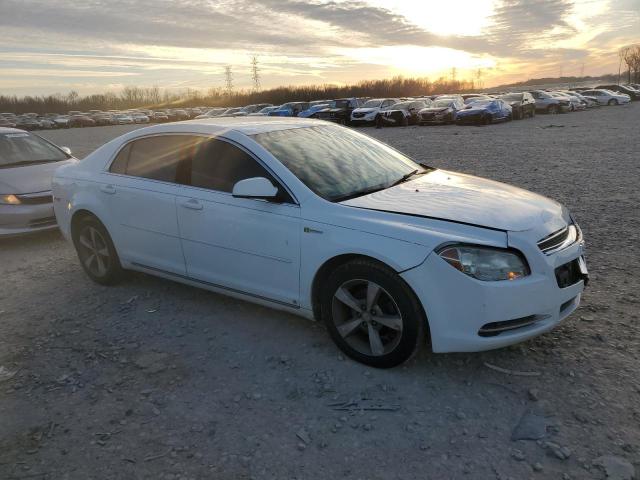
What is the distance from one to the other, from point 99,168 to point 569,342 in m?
4.25

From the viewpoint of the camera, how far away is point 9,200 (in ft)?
21.6

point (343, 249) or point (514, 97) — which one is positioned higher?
point (343, 249)

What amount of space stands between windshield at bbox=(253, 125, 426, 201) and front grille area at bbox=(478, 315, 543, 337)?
1258mm

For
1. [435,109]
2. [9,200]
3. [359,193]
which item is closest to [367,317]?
[359,193]

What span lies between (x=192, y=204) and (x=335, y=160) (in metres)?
1.16

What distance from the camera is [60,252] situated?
21.0 feet

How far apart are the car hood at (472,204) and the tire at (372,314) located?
46 centimetres

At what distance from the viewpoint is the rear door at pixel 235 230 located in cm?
361

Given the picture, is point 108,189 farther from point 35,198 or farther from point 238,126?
point 35,198

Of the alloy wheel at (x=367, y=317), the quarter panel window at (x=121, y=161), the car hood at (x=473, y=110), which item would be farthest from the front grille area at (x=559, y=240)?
the car hood at (x=473, y=110)

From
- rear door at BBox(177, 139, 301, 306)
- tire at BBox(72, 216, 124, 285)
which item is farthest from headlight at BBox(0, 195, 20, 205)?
rear door at BBox(177, 139, 301, 306)

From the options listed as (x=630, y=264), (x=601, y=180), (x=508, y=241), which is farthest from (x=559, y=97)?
(x=508, y=241)

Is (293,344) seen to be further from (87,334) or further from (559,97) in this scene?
(559,97)

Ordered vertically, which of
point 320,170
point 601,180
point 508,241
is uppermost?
point 320,170
